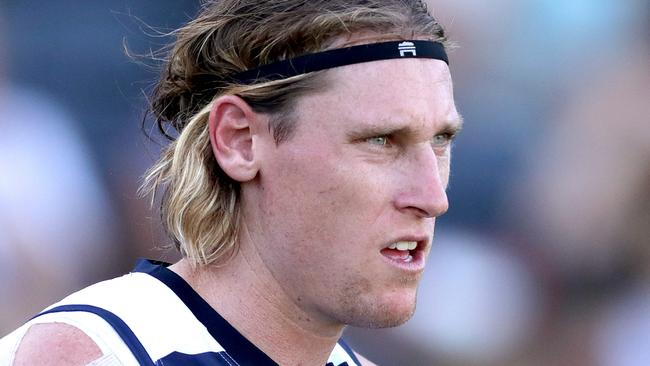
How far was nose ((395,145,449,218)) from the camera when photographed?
1.97 metres

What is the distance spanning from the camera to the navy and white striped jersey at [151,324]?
73.2 inches

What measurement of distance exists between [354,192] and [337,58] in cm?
31

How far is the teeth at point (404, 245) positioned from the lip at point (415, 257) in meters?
0.01

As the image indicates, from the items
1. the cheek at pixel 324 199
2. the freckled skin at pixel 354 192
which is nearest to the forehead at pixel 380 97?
the freckled skin at pixel 354 192

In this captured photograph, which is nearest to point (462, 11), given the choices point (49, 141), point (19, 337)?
point (49, 141)

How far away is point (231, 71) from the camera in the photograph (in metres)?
2.19

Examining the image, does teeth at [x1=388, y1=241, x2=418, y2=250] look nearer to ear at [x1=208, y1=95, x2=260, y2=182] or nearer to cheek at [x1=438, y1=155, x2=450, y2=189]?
cheek at [x1=438, y1=155, x2=450, y2=189]

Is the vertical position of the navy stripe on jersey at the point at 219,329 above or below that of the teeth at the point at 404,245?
below

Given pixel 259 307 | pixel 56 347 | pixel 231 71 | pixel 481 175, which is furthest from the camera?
pixel 481 175

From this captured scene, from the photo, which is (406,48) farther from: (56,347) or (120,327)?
(56,347)

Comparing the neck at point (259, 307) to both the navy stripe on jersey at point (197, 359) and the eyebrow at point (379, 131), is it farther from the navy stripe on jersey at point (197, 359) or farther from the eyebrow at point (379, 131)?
the eyebrow at point (379, 131)

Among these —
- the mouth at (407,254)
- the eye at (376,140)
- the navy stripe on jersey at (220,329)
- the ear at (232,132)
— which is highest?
the eye at (376,140)

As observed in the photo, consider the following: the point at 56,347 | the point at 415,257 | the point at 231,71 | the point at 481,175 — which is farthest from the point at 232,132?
the point at 481,175

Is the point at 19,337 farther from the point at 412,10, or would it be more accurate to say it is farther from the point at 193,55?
the point at 412,10
